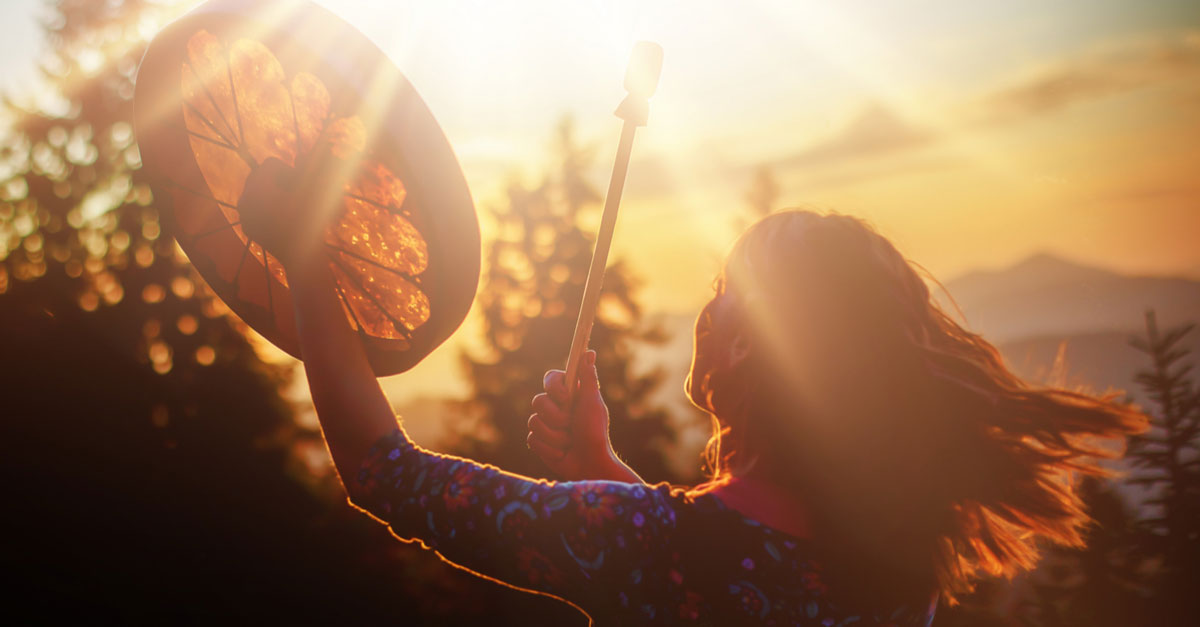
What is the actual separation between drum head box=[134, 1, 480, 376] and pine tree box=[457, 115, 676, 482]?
14.7m

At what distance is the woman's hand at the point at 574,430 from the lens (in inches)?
73.6

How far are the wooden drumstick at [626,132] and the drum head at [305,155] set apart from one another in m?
0.42

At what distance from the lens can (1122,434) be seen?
183cm

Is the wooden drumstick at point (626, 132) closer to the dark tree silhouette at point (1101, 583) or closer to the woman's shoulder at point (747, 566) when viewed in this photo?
the woman's shoulder at point (747, 566)

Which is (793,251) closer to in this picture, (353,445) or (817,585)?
(817,585)

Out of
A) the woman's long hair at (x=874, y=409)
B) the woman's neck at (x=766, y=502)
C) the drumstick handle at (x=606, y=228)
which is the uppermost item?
the drumstick handle at (x=606, y=228)

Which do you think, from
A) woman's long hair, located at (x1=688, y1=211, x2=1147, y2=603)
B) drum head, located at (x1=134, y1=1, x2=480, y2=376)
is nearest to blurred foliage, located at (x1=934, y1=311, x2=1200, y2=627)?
woman's long hair, located at (x1=688, y1=211, x2=1147, y2=603)

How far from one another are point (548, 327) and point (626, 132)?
54.7ft

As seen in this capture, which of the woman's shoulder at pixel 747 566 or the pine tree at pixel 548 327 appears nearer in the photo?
the woman's shoulder at pixel 747 566

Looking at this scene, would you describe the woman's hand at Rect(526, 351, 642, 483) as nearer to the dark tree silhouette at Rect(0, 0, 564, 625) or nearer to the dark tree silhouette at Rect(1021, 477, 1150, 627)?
the dark tree silhouette at Rect(1021, 477, 1150, 627)

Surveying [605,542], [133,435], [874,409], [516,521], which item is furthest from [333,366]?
[133,435]

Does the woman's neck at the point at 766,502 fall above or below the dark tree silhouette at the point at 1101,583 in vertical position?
above

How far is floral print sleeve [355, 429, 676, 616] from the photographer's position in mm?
1466

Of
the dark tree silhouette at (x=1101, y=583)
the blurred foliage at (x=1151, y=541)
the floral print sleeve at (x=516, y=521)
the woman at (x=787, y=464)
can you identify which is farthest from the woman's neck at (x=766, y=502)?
the dark tree silhouette at (x=1101, y=583)
